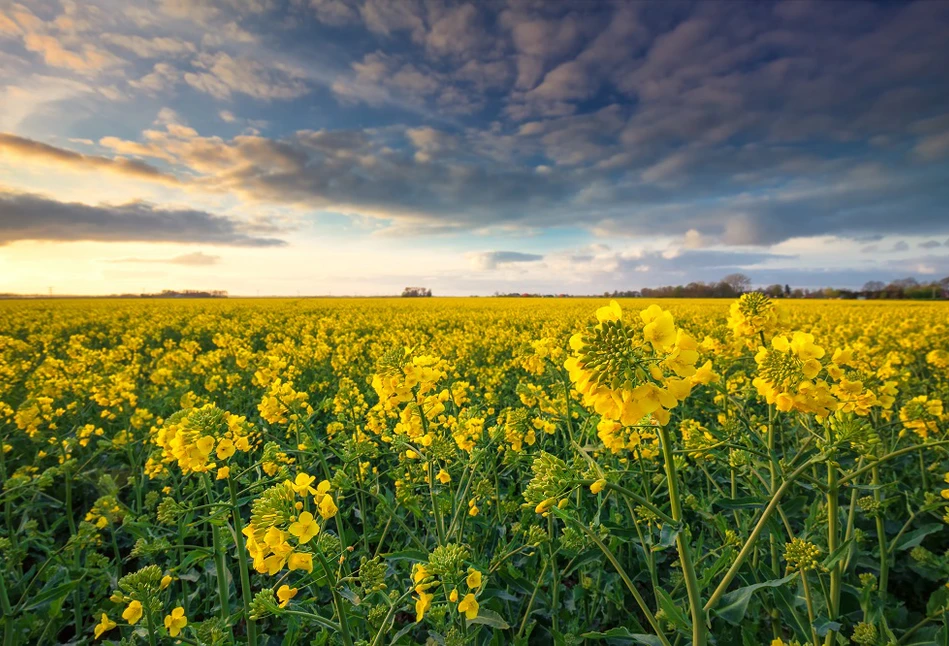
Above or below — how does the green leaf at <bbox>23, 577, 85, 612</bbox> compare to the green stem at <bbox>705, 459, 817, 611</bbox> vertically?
below

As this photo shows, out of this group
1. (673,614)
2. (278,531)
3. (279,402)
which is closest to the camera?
(278,531)

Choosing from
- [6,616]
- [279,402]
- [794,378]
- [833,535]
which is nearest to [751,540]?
[794,378]

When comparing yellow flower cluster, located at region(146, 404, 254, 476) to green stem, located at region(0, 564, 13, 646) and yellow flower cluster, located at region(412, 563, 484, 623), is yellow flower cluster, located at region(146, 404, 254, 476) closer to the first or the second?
yellow flower cluster, located at region(412, 563, 484, 623)

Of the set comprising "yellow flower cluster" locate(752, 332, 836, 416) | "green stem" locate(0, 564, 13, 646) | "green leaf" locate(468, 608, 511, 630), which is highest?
"yellow flower cluster" locate(752, 332, 836, 416)

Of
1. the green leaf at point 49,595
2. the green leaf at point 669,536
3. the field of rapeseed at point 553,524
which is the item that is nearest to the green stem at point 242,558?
the field of rapeseed at point 553,524

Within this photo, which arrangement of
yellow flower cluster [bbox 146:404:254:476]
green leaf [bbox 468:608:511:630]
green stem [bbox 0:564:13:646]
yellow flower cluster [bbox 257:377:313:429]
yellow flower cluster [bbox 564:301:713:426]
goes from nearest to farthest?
yellow flower cluster [bbox 564:301:713:426] < green leaf [bbox 468:608:511:630] < yellow flower cluster [bbox 146:404:254:476] < green stem [bbox 0:564:13:646] < yellow flower cluster [bbox 257:377:313:429]

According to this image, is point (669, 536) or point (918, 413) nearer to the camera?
point (669, 536)

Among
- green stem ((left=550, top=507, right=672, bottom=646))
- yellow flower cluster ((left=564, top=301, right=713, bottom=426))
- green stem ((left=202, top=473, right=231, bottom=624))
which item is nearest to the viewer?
yellow flower cluster ((left=564, top=301, right=713, bottom=426))

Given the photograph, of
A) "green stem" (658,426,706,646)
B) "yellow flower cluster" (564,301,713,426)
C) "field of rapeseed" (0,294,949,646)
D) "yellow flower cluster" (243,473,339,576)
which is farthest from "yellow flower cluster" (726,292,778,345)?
"yellow flower cluster" (243,473,339,576)

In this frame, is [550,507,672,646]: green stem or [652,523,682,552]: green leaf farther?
[550,507,672,646]: green stem

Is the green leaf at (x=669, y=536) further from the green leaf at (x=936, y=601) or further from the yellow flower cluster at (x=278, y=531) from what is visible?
the green leaf at (x=936, y=601)

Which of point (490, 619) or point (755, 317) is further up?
point (755, 317)

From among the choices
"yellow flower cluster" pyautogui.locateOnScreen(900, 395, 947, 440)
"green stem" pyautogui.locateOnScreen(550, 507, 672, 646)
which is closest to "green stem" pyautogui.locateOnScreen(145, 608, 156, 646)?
"green stem" pyautogui.locateOnScreen(550, 507, 672, 646)

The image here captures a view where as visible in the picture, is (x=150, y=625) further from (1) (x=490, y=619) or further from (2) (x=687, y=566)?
(2) (x=687, y=566)
